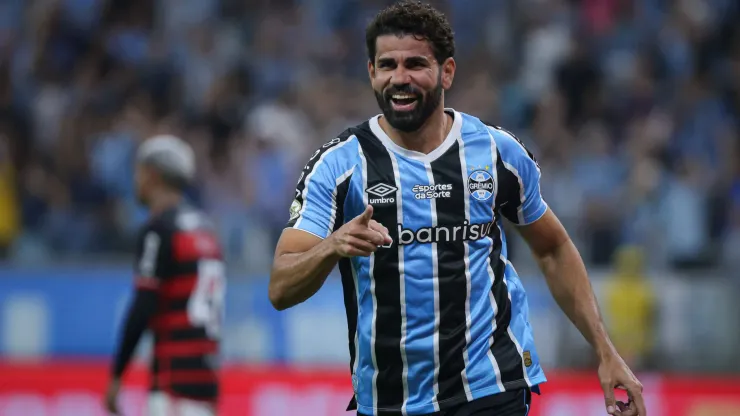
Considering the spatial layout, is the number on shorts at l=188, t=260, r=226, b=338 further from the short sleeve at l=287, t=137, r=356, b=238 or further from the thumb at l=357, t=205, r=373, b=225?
the thumb at l=357, t=205, r=373, b=225

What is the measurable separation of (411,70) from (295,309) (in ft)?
21.1

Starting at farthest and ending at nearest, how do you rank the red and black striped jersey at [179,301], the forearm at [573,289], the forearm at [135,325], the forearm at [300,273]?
the red and black striped jersey at [179,301] → the forearm at [135,325] → the forearm at [573,289] → the forearm at [300,273]

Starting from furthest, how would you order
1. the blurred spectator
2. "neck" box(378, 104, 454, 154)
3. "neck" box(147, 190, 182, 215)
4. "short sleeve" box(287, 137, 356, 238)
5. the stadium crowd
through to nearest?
1. the stadium crowd
2. the blurred spectator
3. "neck" box(147, 190, 182, 215)
4. "neck" box(378, 104, 454, 154)
5. "short sleeve" box(287, 137, 356, 238)

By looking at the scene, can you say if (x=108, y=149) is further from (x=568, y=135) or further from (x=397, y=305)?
(x=397, y=305)

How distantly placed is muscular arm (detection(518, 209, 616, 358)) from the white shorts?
3.00 meters

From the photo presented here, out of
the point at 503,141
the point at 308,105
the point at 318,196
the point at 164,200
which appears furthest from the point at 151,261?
the point at 308,105

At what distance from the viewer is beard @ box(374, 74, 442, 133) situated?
4555 mm

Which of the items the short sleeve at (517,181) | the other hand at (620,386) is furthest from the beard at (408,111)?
the other hand at (620,386)

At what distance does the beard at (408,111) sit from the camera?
455 centimetres

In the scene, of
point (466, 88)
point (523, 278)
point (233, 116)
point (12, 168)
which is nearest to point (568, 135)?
point (466, 88)

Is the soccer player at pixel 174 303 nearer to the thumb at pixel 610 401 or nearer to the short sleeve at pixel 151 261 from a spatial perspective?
the short sleeve at pixel 151 261

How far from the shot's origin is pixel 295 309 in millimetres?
10766

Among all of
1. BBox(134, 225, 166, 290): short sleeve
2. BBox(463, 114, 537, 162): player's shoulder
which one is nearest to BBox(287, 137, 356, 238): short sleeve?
BBox(463, 114, 537, 162): player's shoulder

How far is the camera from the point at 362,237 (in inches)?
156
